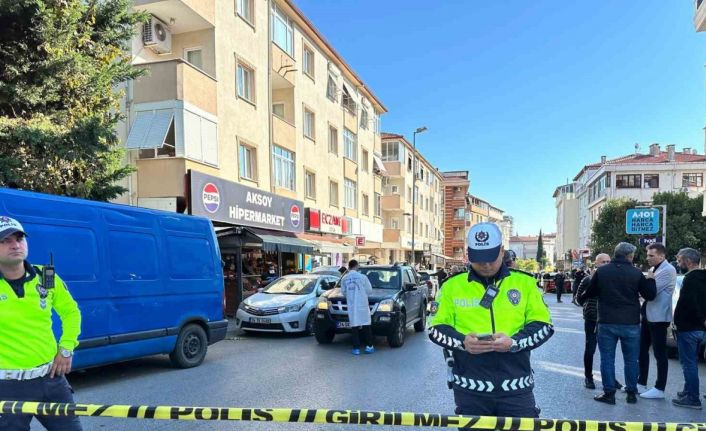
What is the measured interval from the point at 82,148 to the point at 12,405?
28.2 feet

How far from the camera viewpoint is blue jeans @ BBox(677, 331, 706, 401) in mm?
5297

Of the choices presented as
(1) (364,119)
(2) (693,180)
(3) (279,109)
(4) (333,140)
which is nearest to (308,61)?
(3) (279,109)

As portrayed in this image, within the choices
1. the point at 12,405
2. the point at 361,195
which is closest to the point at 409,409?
Answer: the point at 12,405

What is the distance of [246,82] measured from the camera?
17891 mm

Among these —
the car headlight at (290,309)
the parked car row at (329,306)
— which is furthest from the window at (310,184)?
the car headlight at (290,309)

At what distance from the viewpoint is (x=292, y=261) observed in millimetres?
20766

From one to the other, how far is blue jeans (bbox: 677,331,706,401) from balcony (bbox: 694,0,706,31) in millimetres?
14526

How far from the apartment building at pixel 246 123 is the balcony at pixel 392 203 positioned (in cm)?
882

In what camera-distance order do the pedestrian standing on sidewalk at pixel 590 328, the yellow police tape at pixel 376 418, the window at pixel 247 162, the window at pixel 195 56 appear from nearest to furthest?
the yellow police tape at pixel 376 418 < the pedestrian standing on sidewalk at pixel 590 328 < the window at pixel 195 56 < the window at pixel 247 162

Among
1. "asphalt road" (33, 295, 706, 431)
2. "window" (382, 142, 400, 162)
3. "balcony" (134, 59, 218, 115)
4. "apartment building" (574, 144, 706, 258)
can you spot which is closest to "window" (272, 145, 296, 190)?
"balcony" (134, 59, 218, 115)

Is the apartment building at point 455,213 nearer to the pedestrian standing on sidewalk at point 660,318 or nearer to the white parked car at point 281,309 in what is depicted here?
the white parked car at point 281,309

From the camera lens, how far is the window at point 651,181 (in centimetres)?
4988

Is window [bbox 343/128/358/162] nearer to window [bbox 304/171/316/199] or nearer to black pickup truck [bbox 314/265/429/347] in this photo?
window [bbox 304/171/316/199]

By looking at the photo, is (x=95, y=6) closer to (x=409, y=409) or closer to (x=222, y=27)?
(x=222, y=27)
